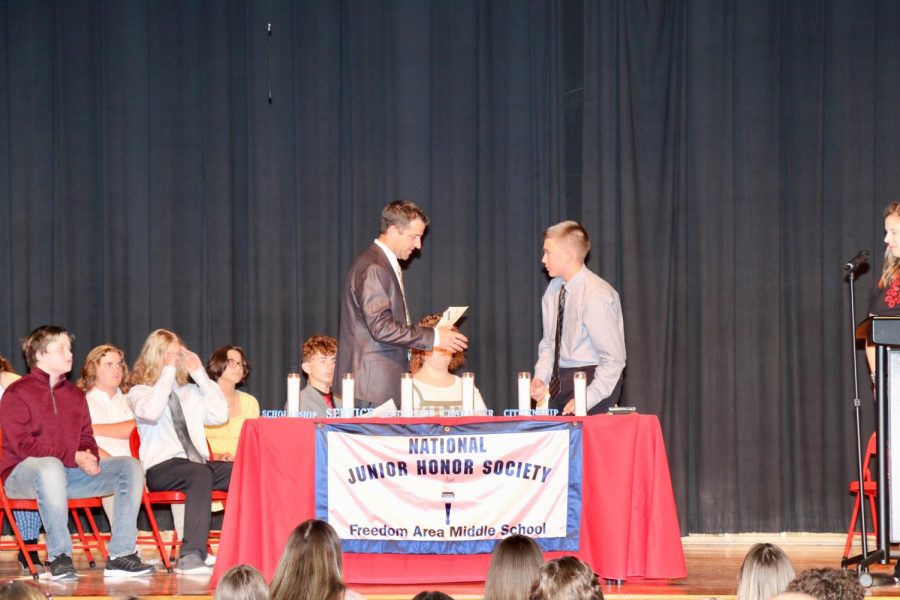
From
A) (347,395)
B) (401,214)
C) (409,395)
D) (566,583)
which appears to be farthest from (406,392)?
(566,583)

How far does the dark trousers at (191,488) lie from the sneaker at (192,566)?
31 millimetres

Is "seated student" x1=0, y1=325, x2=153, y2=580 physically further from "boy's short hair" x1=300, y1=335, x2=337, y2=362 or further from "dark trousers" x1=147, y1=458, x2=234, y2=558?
"boy's short hair" x1=300, y1=335, x2=337, y2=362

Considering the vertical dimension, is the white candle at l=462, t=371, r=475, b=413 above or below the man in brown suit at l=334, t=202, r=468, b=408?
below

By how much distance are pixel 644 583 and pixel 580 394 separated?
88cm

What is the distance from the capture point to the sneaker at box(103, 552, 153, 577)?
5492 mm

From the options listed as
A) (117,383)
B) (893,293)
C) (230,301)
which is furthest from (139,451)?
(893,293)

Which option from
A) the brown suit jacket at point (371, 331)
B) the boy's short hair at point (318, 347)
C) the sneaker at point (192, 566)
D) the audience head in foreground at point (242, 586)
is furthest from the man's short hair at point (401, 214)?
the audience head in foreground at point (242, 586)

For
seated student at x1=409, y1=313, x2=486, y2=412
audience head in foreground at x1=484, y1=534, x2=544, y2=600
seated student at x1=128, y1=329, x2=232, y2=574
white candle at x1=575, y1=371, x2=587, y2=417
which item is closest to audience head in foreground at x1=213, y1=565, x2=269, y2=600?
audience head in foreground at x1=484, y1=534, x2=544, y2=600

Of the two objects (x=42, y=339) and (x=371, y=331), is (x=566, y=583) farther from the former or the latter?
(x=42, y=339)

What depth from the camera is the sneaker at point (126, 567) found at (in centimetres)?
549

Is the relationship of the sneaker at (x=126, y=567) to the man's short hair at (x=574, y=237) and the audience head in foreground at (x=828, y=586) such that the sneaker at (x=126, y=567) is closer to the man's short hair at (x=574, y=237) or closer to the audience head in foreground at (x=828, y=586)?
the man's short hair at (x=574, y=237)

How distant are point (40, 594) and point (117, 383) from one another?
4.30m

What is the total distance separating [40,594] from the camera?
2592mm

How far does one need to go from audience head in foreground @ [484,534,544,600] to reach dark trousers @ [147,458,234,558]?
2.87 metres
